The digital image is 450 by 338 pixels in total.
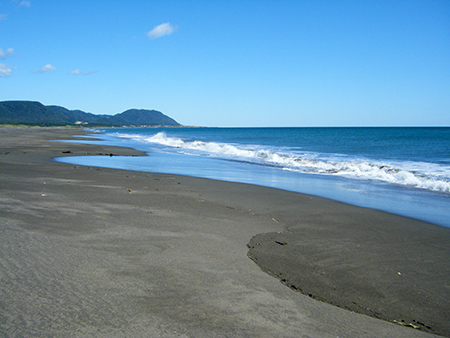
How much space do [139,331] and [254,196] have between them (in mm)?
7323

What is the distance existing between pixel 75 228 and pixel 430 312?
5.15m

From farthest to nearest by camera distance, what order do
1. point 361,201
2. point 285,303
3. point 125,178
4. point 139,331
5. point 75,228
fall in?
point 125,178 < point 361,201 < point 75,228 < point 285,303 < point 139,331

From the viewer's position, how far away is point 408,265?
4977 mm

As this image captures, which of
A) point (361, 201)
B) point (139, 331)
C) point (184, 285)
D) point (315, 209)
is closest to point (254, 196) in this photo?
point (315, 209)

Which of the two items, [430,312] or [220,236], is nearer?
[430,312]

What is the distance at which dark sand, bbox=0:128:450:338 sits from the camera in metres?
3.05

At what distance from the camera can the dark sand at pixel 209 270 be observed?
10.0 feet

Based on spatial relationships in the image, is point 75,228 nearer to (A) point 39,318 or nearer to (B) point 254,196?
(A) point 39,318

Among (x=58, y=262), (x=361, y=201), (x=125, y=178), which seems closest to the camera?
(x=58, y=262)

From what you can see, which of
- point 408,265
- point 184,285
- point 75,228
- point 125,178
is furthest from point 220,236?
point 125,178

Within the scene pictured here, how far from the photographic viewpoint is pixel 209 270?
4.28 m

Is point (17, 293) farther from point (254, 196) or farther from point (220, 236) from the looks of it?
point (254, 196)

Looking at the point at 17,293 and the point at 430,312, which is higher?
the point at 17,293

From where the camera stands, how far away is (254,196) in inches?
392
